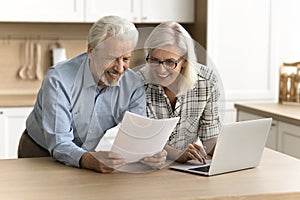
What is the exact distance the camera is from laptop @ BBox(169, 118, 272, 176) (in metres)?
2.17

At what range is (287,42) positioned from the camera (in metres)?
4.71

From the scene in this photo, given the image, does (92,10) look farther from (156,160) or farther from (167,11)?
(156,160)

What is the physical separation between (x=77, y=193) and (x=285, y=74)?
263cm

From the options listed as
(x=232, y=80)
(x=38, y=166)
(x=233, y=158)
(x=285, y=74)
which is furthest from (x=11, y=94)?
(x=233, y=158)

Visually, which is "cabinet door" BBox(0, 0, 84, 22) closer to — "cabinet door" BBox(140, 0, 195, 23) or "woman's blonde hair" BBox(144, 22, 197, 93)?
"cabinet door" BBox(140, 0, 195, 23)

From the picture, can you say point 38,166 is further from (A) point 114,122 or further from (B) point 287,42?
(B) point 287,42

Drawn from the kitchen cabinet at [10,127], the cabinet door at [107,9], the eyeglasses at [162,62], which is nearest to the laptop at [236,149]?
the eyeglasses at [162,62]

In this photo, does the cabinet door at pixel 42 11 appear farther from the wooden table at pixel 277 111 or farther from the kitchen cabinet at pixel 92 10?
the wooden table at pixel 277 111

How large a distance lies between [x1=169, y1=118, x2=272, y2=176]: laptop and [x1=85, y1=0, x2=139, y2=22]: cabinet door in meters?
2.44

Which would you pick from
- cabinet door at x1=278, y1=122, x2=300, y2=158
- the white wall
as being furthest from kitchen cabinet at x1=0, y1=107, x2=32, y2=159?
cabinet door at x1=278, y1=122, x2=300, y2=158

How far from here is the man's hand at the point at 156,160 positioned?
7.29 ft

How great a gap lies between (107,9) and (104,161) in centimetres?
256

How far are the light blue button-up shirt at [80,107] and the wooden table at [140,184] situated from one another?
9 cm

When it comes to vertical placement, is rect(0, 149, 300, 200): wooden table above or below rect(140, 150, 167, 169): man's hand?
below
